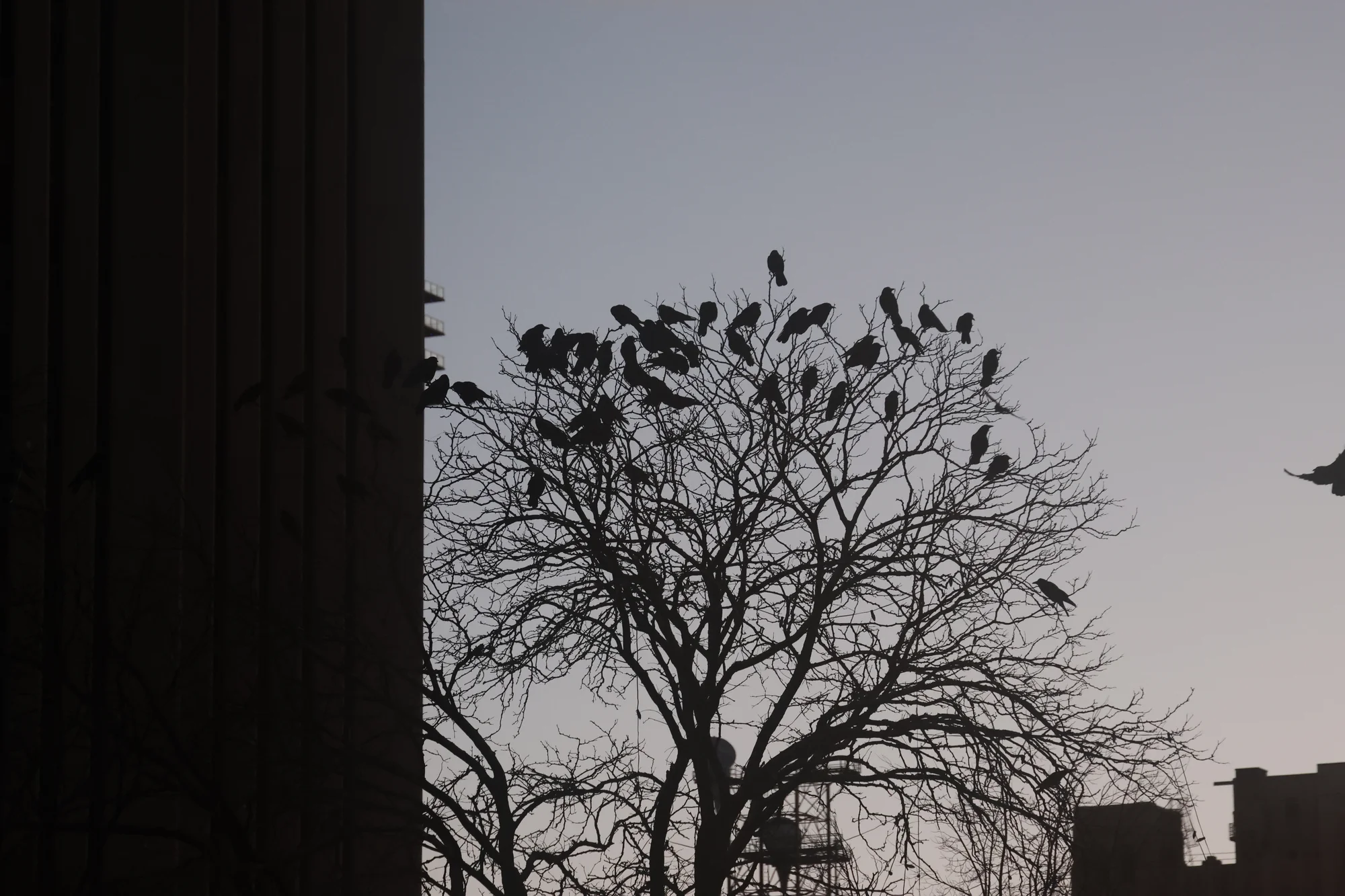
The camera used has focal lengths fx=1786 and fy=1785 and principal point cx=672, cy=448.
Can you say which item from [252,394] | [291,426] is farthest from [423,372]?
[252,394]

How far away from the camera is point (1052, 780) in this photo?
1484cm

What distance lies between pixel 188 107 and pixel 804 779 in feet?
56.6

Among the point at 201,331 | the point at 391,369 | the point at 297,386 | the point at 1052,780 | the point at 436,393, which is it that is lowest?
the point at 1052,780

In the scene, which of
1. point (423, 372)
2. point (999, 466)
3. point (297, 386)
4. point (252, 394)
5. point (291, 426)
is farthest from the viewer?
point (252, 394)

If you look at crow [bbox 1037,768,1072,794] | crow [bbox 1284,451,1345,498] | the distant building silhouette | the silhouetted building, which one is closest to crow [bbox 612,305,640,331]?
the silhouetted building

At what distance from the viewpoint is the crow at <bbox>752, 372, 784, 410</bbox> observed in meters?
17.2

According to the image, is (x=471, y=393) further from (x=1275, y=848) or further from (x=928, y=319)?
(x=1275, y=848)

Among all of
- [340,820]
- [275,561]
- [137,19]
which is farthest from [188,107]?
[340,820]

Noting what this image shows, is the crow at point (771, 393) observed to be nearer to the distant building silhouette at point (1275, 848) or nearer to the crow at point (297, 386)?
the crow at point (297, 386)

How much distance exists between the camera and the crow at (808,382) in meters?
17.4

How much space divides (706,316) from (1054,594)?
4416mm

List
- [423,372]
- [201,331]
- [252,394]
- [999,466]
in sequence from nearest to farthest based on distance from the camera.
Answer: [999,466]
[423,372]
[252,394]
[201,331]

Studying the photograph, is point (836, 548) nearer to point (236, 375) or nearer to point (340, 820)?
point (340, 820)

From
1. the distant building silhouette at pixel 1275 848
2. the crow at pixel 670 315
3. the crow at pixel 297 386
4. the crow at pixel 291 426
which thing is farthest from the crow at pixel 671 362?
the distant building silhouette at pixel 1275 848
